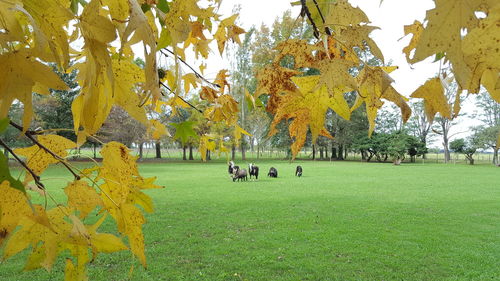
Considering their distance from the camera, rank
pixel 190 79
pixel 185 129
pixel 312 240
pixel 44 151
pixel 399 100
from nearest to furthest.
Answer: pixel 399 100, pixel 44 151, pixel 185 129, pixel 190 79, pixel 312 240

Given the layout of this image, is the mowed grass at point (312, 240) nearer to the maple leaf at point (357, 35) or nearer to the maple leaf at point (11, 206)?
the maple leaf at point (11, 206)

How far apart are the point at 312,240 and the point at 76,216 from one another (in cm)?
426

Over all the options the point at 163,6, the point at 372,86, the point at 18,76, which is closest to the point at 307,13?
the point at 372,86

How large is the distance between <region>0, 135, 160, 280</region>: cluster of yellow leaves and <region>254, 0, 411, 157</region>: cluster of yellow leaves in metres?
0.32

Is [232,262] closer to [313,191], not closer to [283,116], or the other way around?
[283,116]

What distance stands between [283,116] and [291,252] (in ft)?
12.1

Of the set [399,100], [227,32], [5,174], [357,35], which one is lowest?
[5,174]

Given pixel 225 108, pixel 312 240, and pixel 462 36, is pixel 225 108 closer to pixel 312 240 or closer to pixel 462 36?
pixel 462 36

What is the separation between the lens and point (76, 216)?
1.94 ft

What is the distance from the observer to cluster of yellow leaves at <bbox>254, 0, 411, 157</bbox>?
0.50 meters

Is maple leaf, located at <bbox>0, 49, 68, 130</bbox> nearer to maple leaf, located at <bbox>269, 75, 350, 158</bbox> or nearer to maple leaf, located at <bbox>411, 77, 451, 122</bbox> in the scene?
maple leaf, located at <bbox>269, 75, 350, 158</bbox>

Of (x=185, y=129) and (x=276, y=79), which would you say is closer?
(x=276, y=79)

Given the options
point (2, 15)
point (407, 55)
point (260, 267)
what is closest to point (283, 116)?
point (407, 55)

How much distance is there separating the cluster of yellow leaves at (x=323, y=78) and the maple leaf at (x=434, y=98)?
43mm
